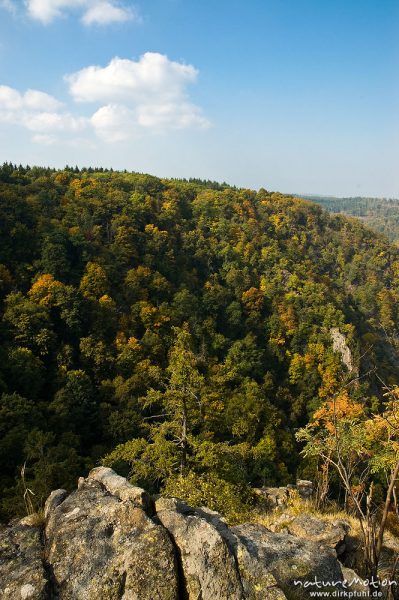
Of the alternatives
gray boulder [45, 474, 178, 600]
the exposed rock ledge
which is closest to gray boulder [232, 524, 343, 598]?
the exposed rock ledge

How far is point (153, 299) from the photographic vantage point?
63.4 meters

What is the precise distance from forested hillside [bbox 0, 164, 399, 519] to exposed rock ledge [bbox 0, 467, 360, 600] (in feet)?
9.42

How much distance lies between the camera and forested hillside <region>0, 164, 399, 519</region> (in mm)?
18828

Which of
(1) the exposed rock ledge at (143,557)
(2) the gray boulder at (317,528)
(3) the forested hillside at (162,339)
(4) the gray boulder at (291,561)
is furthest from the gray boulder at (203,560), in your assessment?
(2) the gray boulder at (317,528)

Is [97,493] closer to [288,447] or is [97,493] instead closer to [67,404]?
[67,404]

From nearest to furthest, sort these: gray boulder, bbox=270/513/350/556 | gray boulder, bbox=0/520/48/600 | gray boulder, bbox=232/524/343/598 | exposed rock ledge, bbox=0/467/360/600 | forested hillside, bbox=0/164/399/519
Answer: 1. gray boulder, bbox=0/520/48/600
2. exposed rock ledge, bbox=0/467/360/600
3. gray boulder, bbox=232/524/343/598
4. gray boulder, bbox=270/513/350/556
5. forested hillside, bbox=0/164/399/519

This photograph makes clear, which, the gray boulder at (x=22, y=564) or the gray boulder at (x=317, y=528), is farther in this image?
the gray boulder at (x=317, y=528)

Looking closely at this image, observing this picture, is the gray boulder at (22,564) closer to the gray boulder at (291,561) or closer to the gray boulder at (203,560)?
the gray boulder at (203,560)

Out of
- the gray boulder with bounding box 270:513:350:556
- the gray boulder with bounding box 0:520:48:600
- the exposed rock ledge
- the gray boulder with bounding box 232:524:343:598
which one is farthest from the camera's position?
the gray boulder with bounding box 270:513:350:556

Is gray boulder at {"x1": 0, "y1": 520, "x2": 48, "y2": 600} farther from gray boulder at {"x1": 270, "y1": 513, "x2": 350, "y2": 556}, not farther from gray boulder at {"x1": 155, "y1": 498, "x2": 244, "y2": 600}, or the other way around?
gray boulder at {"x1": 270, "y1": 513, "x2": 350, "y2": 556}

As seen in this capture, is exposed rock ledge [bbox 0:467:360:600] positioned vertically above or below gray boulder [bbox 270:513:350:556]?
above

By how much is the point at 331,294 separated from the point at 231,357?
34.8 meters

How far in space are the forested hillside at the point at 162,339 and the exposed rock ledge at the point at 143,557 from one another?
2.87 m

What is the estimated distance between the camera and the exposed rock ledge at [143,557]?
5625 mm
